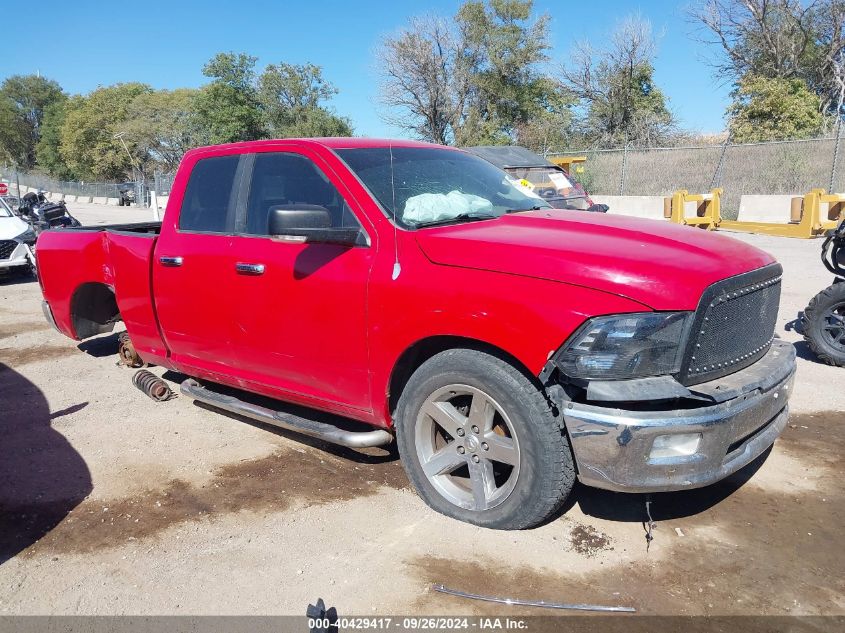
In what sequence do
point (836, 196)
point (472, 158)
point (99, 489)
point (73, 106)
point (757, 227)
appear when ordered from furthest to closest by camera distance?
point (73, 106) < point (757, 227) < point (836, 196) < point (472, 158) < point (99, 489)

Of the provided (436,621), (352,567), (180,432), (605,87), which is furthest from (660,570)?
(605,87)

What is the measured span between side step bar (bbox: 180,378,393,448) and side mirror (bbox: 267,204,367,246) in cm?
Result: 109

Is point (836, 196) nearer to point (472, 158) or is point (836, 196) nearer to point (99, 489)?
point (472, 158)

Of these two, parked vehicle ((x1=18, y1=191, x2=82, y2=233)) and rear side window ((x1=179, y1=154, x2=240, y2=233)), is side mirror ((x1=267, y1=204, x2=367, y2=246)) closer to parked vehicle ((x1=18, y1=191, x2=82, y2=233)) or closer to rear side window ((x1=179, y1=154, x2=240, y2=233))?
rear side window ((x1=179, y1=154, x2=240, y2=233))

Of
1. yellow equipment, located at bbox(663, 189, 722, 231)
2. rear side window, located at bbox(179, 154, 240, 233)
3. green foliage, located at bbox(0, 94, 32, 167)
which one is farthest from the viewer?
green foliage, located at bbox(0, 94, 32, 167)

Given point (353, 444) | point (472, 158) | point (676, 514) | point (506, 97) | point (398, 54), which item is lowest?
point (676, 514)

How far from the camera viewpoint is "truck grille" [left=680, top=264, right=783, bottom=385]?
2.90m

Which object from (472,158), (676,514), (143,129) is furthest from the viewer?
(143,129)

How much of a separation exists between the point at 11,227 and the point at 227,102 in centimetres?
4241

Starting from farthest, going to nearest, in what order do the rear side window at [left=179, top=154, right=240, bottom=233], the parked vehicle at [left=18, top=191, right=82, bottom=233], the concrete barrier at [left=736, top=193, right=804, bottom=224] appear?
the concrete barrier at [left=736, top=193, right=804, bottom=224], the parked vehicle at [left=18, top=191, right=82, bottom=233], the rear side window at [left=179, top=154, right=240, bottom=233]

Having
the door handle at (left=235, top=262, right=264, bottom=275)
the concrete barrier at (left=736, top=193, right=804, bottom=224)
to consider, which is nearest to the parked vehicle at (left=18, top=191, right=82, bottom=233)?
the door handle at (left=235, top=262, right=264, bottom=275)

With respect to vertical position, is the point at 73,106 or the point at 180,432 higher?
the point at 73,106

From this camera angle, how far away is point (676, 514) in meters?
3.57

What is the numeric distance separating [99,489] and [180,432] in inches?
35.6
